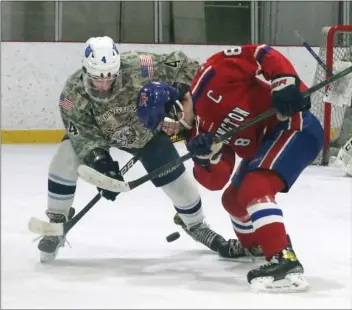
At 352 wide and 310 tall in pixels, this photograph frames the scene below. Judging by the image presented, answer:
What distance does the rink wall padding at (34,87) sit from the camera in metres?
5.98

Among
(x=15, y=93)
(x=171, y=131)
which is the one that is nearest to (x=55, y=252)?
(x=171, y=131)

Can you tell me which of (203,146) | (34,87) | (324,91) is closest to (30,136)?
(34,87)

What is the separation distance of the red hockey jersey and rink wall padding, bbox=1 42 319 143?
13.3ft

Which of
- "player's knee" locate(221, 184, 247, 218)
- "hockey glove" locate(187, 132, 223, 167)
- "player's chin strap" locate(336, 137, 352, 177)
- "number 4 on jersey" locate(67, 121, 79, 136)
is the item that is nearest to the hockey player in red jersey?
"hockey glove" locate(187, 132, 223, 167)

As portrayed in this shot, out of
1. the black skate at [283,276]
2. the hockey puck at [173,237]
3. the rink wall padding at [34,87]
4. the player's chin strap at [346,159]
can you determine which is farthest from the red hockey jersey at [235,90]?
the rink wall padding at [34,87]

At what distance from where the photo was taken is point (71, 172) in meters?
2.38

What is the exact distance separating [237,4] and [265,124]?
16.4 ft

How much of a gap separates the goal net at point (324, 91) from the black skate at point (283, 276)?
3.17 meters

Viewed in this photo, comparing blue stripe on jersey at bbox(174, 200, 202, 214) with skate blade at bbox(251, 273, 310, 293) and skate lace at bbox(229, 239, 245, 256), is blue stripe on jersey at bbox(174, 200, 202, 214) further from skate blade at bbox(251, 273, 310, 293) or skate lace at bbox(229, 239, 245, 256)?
skate blade at bbox(251, 273, 310, 293)

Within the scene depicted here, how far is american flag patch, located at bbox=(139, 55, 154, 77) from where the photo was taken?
2.36 m

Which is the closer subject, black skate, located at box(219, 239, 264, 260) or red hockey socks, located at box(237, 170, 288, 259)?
red hockey socks, located at box(237, 170, 288, 259)

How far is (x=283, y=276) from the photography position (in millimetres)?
1955

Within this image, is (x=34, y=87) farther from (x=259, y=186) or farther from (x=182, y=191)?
(x=259, y=186)

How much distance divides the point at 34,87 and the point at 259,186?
4267 mm
